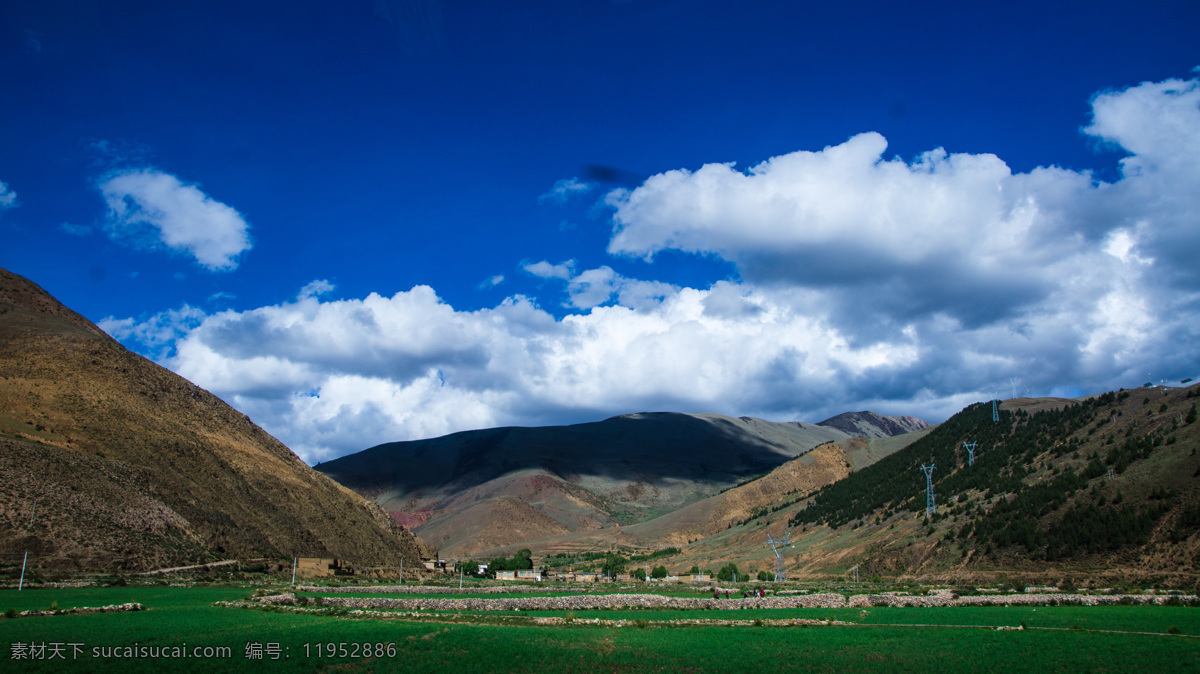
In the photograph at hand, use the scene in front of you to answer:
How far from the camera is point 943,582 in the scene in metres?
71.8

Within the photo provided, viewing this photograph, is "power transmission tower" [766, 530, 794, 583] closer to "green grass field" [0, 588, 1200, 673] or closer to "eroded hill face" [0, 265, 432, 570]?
"green grass field" [0, 588, 1200, 673]

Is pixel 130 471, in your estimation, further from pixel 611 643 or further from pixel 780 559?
pixel 780 559

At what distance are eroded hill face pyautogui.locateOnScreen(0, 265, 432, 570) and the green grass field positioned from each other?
23.7m

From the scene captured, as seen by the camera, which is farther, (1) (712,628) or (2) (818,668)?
(1) (712,628)

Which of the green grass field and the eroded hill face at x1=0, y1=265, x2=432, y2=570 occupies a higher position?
the eroded hill face at x1=0, y1=265, x2=432, y2=570

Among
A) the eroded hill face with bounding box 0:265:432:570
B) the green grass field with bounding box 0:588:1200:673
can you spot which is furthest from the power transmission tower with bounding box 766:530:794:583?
the eroded hill face with bounding box 0:265:432:570

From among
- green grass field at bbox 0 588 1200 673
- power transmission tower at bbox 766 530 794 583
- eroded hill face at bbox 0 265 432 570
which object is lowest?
power transmission tower at bbox 766 530 794 583

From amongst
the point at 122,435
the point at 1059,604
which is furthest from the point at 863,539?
the point at 122,435

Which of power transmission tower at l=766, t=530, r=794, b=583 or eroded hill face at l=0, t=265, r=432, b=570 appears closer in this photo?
eroded hill face at l=0, t=265, r=432, b=570

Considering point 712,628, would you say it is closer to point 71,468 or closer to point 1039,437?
point 71,468

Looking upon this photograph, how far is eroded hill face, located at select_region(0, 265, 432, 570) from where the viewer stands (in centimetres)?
5901

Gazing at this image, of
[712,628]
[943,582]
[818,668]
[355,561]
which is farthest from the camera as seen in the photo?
[355,561]

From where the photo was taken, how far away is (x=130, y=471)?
68.9 m

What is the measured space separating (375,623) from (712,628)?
17658 mm
